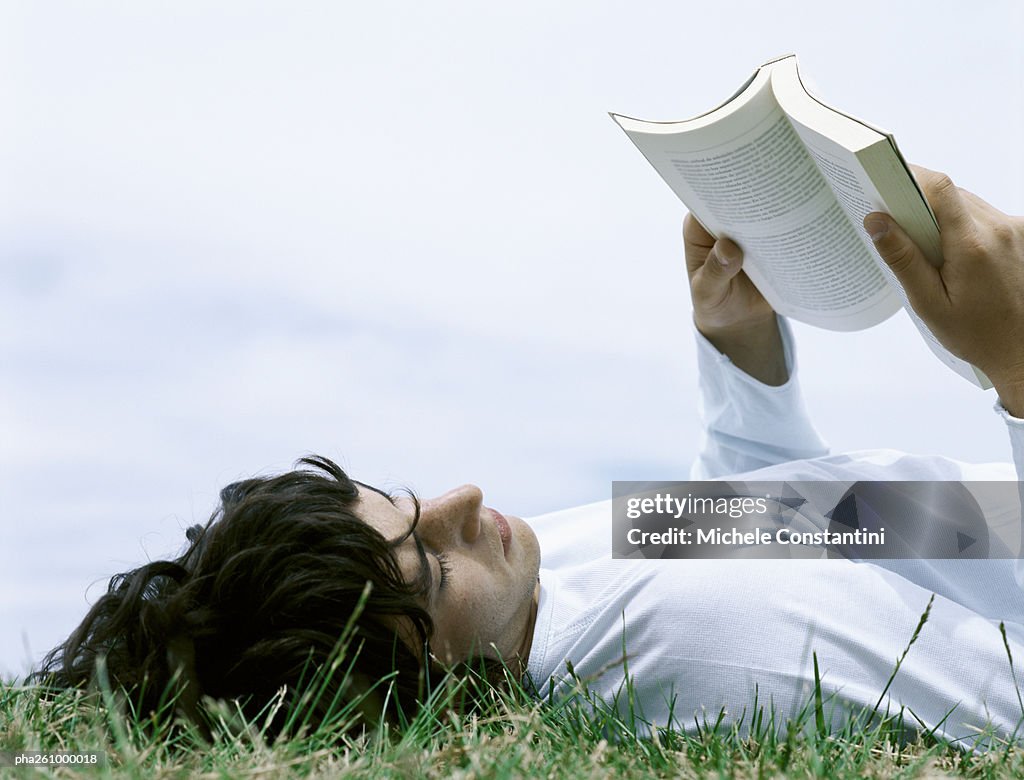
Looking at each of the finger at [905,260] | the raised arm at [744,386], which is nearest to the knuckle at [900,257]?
the finger at [905,260]

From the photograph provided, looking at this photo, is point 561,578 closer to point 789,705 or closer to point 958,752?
point 789,705

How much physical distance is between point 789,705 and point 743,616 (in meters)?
0.17

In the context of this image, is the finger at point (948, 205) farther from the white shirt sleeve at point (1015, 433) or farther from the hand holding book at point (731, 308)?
the hand holding book at point (731, 308)

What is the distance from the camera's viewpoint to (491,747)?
1.10 m

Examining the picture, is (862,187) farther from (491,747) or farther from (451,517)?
(491,747)

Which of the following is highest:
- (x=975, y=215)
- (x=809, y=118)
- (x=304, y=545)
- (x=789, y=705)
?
(x=809, y=118)

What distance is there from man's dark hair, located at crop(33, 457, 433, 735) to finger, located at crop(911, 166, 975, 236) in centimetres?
120

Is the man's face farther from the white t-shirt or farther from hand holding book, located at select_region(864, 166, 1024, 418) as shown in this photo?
hand holding book, located at select_region(864, 166, 1024, 418)

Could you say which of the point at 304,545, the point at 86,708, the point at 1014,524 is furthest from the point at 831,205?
the point at 86,708

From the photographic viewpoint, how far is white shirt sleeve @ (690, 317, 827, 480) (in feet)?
8.80

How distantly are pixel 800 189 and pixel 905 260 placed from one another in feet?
0.96

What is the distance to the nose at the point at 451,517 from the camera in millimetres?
1741

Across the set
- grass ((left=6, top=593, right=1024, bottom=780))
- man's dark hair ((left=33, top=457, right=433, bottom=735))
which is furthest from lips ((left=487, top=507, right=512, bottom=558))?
grass ((left=6, top=593, right=1024, bottom=780))

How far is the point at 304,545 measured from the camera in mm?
1610
